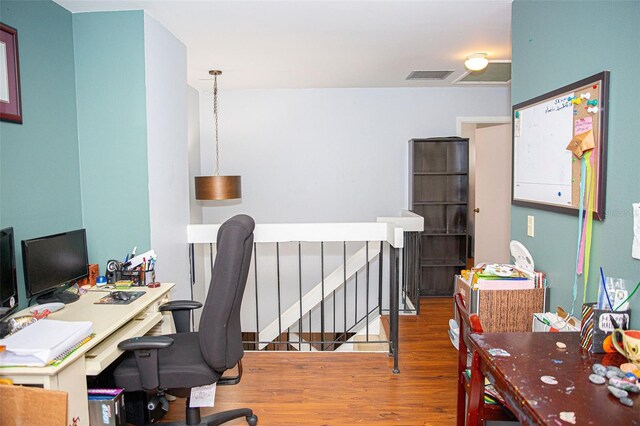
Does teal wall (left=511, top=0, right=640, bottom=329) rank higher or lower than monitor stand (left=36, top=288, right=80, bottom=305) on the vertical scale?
higher

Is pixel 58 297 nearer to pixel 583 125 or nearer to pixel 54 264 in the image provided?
pixel 54 264

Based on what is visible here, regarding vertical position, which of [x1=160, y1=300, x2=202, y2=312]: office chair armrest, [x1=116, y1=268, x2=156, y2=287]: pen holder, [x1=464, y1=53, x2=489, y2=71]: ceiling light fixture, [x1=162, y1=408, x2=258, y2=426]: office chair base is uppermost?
[x1=464, y1=53, x2=489, y2=71]: ceiling light fixture

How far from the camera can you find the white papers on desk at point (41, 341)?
1.58m

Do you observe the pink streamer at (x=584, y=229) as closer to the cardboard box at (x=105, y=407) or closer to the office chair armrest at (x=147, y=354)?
the office chair armrest at (x=147, y=354)

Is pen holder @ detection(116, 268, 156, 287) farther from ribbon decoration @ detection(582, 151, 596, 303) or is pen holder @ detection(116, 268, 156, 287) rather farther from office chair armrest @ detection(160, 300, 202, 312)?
ribbon decoration @ detection(582, 151, 596, 303)

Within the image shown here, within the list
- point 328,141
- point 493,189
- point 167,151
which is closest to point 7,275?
point 167,151

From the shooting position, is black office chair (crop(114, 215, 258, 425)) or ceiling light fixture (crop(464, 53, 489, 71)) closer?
black office chair (crop(114, 215, 258, 425))

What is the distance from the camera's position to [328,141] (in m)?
5.43

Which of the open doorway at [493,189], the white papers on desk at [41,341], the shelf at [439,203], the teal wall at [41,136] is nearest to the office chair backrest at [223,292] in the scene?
the white papers on desk at [41,341]

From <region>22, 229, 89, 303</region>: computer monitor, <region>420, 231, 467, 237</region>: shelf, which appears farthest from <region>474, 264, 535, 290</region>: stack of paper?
<region>420, 231, 467, 237</region>: shelf

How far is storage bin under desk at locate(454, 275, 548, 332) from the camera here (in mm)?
2236

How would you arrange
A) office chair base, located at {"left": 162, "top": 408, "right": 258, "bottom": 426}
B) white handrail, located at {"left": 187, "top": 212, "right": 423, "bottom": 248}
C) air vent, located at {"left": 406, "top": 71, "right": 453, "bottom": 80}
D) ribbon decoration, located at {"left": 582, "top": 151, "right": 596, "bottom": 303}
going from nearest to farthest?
ribbon decoration, located at {"left": 582, "top": 151, "right": 596, "bottom": 303} < office chair base, located at {"left": 162, "top": 408, "right": 258, "bottom": 426} < white handrail, located at {"left": 187, "top": 212, "right": 423, "bottom": 248} < air vent, located at {"left": 406, "top": 71, "right": 453, "bottom": 80}

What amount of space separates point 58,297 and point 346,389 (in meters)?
1.79

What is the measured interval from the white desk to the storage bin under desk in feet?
5.74
